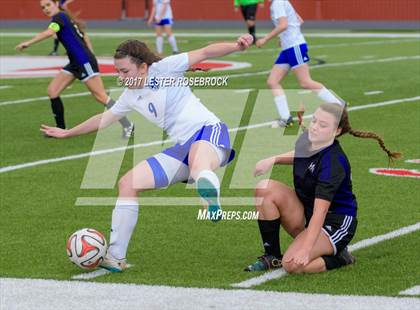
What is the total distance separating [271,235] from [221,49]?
1532 millimetres

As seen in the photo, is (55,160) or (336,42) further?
(336,42)

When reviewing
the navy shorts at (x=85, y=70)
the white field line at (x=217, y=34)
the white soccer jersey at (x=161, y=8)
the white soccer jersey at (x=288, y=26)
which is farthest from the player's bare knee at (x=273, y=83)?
the white field line at (x=217, y=34)

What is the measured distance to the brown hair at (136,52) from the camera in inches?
343

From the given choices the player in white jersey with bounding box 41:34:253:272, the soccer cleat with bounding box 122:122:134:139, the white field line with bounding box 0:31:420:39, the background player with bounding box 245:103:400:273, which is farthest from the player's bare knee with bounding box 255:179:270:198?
the white field line with bounding box 0:31:420:39

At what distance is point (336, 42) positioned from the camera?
1419 inches

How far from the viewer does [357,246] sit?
30.2 feet

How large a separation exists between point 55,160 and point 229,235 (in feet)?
16.0

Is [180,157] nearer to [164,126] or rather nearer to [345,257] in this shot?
[164,126]

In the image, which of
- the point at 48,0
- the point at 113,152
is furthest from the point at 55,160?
the point at 48,0

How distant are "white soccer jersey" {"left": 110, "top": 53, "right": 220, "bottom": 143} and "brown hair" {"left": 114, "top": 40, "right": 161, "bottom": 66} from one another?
10cm

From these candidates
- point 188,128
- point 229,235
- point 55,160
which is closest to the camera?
point 188,128

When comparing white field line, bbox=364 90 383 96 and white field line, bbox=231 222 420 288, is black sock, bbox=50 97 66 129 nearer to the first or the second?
white field line, bbox=364 90 383 96

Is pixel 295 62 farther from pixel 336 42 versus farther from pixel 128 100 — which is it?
pixel 336 42

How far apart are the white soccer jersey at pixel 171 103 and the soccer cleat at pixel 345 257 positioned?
1.45 metres
